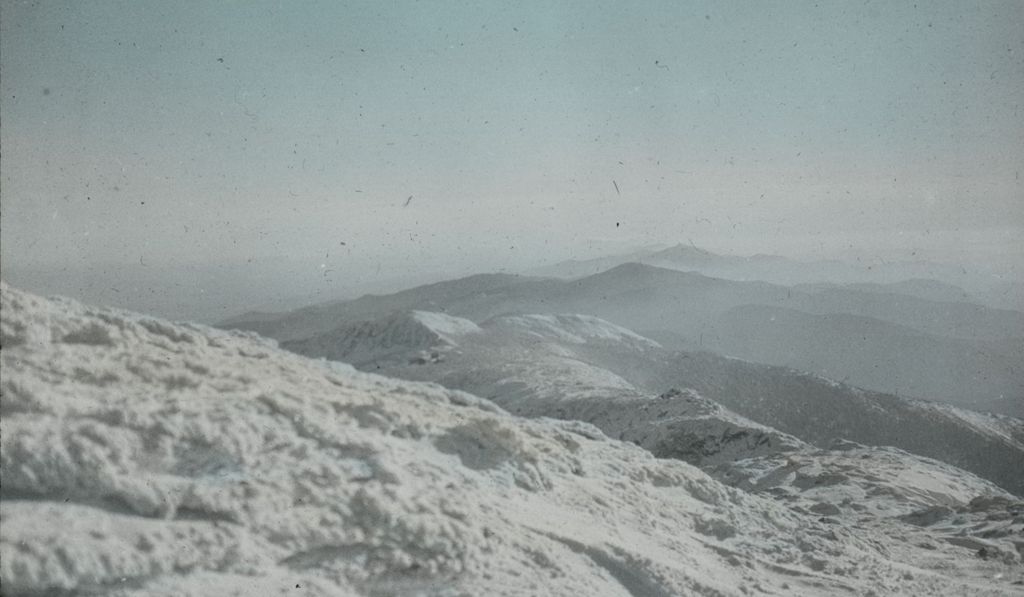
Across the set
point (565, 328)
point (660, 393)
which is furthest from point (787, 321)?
point (660, 393)

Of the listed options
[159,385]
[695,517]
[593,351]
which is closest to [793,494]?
[695,517]

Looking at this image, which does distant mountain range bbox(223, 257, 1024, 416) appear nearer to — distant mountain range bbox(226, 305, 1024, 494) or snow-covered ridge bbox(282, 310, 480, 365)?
snow-covered ridge bbox(282, 310, 480, 365)

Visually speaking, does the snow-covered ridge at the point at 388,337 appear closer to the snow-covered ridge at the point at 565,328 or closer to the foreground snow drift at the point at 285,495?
the snow-covered ridge at the point at 565,328

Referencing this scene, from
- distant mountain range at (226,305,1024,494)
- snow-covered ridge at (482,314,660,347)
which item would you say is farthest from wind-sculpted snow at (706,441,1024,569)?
snow-covered ridge at (482,314,660,347)

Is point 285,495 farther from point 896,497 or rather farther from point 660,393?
point 660,393

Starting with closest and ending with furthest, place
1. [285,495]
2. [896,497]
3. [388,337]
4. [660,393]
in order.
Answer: [285,495], [896,497], [660,393], [388,337]

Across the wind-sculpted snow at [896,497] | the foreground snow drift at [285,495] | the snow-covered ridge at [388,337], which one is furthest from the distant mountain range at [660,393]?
the foreground snow drift at [285,495]

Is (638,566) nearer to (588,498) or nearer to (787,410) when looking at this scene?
(588,498)

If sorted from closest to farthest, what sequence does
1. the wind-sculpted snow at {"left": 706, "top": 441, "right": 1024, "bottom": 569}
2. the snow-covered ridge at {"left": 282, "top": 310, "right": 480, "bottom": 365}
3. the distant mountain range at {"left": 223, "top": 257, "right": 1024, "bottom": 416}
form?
the wind-sculpted snow at {"left": 706, "top": 441, "right": 1024, "bottom": 569}, the snow-covered ridge at {"left": 282, "top": 310, "right": 480, "bottom": 365}, the distant mountain range at {"left": 223, "top": 257, "right": 1024, "bottom": 416}
